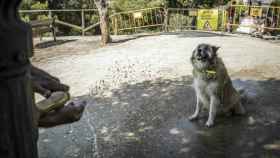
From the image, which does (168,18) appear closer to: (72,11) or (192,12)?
(192,12)

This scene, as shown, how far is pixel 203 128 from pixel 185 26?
15.2 m

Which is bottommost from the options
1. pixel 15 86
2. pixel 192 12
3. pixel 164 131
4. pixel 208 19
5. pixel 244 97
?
pixel 164 131

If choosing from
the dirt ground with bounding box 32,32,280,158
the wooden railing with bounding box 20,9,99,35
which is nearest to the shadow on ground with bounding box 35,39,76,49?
the wooden railing with bounding box 20,9,99,35

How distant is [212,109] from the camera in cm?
598

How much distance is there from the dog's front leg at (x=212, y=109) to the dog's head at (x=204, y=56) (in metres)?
0.59

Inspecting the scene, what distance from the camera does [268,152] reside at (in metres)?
5.22

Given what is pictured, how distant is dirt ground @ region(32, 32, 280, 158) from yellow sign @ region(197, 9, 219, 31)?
222 inches

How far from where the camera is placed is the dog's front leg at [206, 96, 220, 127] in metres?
5.88

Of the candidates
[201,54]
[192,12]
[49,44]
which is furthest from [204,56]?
[192,12]

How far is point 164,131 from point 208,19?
14.1m

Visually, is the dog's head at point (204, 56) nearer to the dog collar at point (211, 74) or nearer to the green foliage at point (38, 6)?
the dog collar at point (211, 74)

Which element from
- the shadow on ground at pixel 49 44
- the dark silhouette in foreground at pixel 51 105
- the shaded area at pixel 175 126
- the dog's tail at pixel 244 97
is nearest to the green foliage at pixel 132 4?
the shadow on ground at pixel 49 44

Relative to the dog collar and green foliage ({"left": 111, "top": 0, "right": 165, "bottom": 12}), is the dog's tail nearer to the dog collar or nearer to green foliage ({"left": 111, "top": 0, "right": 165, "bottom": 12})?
the dog collar

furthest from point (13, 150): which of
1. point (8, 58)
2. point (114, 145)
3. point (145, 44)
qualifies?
point (145, 44)
